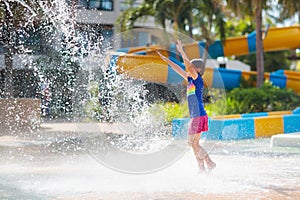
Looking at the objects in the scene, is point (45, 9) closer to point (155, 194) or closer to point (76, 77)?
point (76, 77)

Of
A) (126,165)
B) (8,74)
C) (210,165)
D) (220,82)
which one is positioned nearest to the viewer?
(210,165)

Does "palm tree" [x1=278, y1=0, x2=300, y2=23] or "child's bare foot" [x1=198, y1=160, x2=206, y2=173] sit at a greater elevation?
"palm tree" [x1=278, y1=0, x2=300, y2=23]

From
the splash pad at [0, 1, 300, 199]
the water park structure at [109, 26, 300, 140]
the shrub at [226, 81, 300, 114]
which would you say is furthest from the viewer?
the shrub at [226, 81, 300, 114]

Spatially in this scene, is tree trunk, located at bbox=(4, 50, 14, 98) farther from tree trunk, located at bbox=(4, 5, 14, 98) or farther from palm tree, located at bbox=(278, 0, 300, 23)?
palm tree, located at bbox=(278, 0, 300, 23)

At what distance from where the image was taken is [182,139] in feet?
25.2

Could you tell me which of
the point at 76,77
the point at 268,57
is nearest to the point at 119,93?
the point at 76,77

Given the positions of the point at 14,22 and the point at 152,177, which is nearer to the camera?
the point at 152,177

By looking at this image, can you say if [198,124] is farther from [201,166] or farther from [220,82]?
[220,82]

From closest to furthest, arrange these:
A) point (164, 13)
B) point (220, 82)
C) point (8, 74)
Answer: point (8, 74) → point (220, 82) → point (164, 13)

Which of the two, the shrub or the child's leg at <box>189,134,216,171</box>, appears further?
the shrub

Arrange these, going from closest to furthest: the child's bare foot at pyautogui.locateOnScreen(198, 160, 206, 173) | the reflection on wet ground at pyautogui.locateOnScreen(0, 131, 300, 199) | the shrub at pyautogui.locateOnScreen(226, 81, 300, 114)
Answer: the reflection on wet ground at pyautogui.locateOnScreen(0, 131, 300, 199) < the child's bare foot at pyautogui.locateOnScreen(198, 160, 206, 173) < the shrub at pyautogui.locateOnScreen(226, 81, 300, 114)

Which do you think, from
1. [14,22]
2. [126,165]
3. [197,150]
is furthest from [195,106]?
[14,22]

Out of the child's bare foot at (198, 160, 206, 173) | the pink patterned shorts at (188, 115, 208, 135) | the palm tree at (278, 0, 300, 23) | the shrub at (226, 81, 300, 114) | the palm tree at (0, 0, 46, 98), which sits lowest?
the shrub at (226, 81, 300, 114)

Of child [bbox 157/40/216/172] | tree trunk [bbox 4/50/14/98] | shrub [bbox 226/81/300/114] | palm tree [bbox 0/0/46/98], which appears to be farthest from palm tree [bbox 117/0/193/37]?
child [bbox 157/40/216/172]
